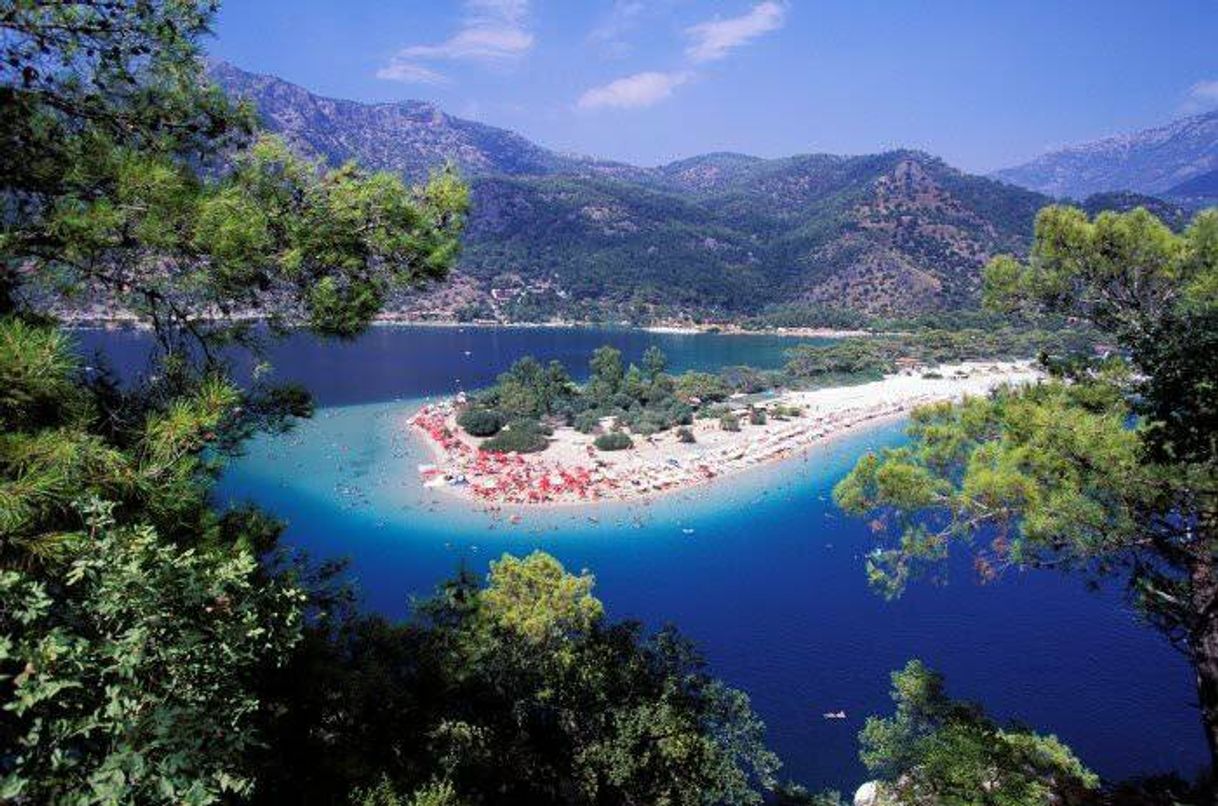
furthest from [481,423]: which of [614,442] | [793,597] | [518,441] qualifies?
[793,597]

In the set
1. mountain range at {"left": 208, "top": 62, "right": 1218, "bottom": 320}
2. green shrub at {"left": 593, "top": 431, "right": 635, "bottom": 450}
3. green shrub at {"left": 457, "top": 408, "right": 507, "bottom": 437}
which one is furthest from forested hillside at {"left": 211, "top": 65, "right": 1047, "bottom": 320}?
green shrub at {"left": 593, "top": 431, "right": 635, "bottom": 450}

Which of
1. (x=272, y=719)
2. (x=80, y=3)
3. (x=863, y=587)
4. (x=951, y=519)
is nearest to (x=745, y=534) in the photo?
(x=863, y=587)

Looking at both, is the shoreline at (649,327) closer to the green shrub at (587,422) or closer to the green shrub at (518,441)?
the green shrub at (587,422)

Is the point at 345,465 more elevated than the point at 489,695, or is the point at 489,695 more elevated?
the point at 489,695

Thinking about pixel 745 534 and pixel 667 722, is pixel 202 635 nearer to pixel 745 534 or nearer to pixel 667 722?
pixel 667 722

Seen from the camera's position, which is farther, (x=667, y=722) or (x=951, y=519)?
(x=667, y=722)

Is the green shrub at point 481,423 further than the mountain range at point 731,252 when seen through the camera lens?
No

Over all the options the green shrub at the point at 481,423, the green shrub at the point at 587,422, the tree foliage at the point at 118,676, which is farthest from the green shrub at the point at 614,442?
the tree foliage at the point at 118,676

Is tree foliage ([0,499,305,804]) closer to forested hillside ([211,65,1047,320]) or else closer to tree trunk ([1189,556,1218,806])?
tree trunk ([1189,556,1218,806])
